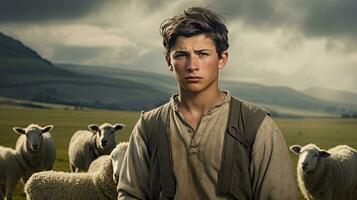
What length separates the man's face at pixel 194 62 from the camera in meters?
3.16

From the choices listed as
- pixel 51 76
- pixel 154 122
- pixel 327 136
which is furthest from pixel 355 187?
pixel 51 76

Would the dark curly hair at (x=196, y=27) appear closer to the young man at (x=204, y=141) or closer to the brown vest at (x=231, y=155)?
the young man at (x=204, y=141)

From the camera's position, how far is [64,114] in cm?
7019

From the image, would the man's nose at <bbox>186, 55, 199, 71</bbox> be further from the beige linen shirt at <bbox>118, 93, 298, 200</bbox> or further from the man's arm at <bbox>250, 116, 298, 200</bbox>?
the man's arm at <bbox>250, 116, 298, 200</bbox>

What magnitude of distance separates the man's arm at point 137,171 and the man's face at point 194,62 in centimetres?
34

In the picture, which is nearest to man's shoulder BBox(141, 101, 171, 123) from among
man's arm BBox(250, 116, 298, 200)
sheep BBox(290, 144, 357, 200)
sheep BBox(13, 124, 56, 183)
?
man's arm BBox(250, 116, 298, 200)

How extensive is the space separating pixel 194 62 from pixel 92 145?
12778 mm

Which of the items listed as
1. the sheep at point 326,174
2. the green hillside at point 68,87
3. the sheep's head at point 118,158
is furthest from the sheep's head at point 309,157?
the green hillside at point 68,87

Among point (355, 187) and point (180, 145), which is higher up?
point (180, 145)

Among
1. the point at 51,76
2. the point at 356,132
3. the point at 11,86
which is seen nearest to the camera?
the point at 356,132

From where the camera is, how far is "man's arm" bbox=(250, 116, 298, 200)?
10.3ft

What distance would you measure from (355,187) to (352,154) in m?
0.68

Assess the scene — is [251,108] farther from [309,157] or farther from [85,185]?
[309,157]

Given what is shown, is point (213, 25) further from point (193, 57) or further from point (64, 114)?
point (64, 114)
